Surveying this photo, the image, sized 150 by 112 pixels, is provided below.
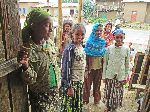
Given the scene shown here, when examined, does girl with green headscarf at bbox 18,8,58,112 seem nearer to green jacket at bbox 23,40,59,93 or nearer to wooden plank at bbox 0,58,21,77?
green jacket at bbox 23,40,59,93

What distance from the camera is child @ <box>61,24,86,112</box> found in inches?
148

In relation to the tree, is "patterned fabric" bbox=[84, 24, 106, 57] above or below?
below

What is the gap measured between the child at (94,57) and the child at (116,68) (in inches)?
13.2

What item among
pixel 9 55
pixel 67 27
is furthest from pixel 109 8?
pixel 9 55

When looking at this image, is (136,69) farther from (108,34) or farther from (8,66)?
(8,66)

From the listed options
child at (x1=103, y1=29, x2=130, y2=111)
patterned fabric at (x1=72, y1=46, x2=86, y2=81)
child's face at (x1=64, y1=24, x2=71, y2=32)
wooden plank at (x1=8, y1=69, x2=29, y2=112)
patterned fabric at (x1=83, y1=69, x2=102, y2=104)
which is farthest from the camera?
child's face at (x1=64, y1=24, x2=71, y2=32)

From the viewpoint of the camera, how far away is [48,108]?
2795 millimetres

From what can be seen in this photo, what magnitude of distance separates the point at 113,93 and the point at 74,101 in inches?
40.1

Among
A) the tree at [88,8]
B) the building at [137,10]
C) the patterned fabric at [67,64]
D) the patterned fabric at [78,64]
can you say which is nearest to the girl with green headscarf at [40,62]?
the patterned fabric at [67,64]

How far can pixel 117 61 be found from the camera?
4605 millimetres

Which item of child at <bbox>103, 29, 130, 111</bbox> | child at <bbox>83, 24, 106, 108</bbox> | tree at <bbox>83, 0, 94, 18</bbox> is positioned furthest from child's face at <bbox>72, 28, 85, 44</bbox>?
tree at <bbox>83, 0, 94, 18</bbox>

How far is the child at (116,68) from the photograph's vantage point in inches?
179

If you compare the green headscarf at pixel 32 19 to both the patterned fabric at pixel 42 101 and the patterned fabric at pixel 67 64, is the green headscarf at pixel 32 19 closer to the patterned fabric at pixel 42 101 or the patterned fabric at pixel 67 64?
the patterned fabric at pixel 42 101

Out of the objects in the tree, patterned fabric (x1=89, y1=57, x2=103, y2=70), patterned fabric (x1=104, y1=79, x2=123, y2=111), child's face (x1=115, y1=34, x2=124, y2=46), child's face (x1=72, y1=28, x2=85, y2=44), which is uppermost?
the tree
